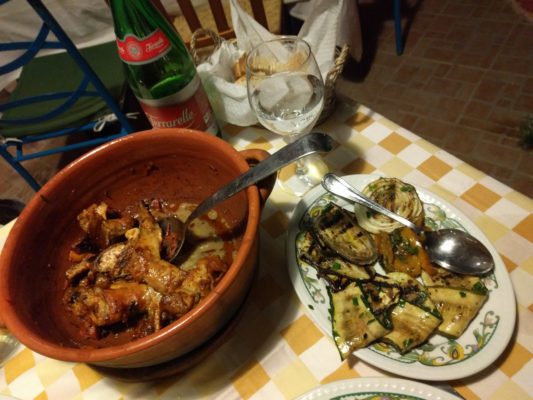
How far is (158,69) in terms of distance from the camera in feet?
2.65

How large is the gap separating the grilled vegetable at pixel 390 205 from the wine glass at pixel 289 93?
144mm

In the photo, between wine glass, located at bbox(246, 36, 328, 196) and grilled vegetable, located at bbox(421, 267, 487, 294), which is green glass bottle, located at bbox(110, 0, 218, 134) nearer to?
wine glass, located at bbox(246, 36, 328, 196)

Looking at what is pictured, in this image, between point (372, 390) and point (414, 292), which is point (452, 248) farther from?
point (372, 390)

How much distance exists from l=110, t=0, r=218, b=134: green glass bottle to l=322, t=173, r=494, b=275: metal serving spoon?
0.35 metres

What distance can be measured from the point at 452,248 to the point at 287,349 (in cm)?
29

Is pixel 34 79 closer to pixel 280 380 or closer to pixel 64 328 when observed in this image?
pixel 64 328

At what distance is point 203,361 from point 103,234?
27 centimetres

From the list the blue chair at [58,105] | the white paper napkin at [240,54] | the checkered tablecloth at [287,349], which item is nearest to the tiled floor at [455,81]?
the blue chair at [58,105]

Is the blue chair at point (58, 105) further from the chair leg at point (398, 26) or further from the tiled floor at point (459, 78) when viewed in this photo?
the chair leg at point (398, 26)

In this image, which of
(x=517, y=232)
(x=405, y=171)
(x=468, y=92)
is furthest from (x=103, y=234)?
(x=468, y=92)

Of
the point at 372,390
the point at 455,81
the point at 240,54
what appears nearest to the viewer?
the point at 372,390

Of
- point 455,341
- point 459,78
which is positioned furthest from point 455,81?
point 455,341

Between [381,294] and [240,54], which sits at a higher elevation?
[240,54]

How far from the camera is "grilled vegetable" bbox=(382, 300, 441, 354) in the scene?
52 centimetres
